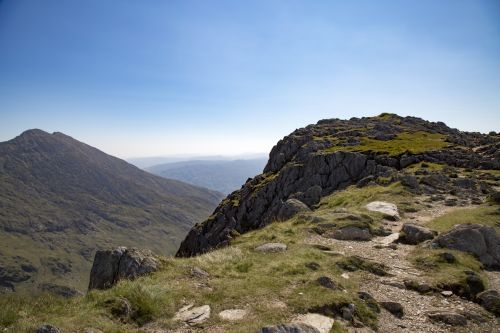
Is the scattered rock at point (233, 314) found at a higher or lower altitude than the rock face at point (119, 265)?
lower

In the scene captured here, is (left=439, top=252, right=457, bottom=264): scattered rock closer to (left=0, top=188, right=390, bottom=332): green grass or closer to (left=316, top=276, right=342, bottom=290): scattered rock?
(left=0, top=188, right=390, bottom=332): green grass

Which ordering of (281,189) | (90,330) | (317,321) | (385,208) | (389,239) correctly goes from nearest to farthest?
1. (90,330)
2. (317,321)
3. (389,239)
4. (385,208)
5. (281,189)

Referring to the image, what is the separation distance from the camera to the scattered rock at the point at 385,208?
102ft

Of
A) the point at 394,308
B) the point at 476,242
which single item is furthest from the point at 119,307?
the point at 476,242

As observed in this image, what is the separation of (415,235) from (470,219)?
7.10 meters

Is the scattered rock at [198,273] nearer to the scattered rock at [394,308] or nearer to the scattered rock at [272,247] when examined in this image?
the scattered rock at [272,247]

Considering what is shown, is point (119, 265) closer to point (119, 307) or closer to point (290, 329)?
point (119, 307)

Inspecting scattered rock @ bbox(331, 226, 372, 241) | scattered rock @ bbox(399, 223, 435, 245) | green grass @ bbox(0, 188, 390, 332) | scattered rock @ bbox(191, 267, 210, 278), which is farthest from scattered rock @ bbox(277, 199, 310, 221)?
scattered rock @ bbox(191, 267, 210, 278)

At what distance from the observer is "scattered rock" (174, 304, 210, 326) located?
12.6 meters

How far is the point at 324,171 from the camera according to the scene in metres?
70.6

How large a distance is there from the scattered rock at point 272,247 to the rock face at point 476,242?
9.74 metres

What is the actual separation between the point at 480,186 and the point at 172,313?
43094mm

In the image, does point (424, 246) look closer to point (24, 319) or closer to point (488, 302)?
point (488, 302)

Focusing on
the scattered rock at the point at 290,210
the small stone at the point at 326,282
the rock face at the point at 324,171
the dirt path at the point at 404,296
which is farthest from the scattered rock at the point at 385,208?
the small stone at the point at 326,282
